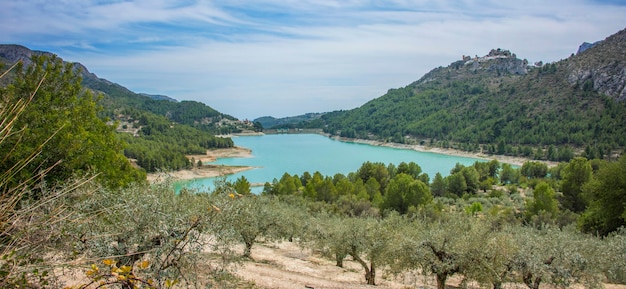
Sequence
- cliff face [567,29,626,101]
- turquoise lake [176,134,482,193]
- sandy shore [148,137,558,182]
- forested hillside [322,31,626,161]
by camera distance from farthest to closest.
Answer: cliff face [567,29,626,101], forested hillside [322,31,626,161], turquoise lake [176,134,482,193], sandy shore [148,137,558,182]

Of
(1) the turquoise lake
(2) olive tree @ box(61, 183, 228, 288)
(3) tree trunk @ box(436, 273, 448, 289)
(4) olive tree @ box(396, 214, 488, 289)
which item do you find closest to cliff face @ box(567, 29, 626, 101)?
(1) the turquoise lake

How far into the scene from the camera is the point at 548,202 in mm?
36219

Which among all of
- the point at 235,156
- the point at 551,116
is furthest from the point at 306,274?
Result: the point at 551,116

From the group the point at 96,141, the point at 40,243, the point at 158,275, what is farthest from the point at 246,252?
the point at 40,243

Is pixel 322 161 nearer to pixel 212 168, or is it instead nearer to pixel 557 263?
pixel 212 168

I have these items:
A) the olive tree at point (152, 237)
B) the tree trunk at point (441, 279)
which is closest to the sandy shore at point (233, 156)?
the tree trunk at point (441, 279)

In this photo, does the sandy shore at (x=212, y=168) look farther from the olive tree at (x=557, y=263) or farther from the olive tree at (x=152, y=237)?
the olive tree at (x=152, y=237)

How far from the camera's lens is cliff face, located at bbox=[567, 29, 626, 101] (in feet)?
407

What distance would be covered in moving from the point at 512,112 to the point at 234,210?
15705 centimetres

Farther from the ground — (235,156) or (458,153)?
(458,153)

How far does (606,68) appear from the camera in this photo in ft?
427

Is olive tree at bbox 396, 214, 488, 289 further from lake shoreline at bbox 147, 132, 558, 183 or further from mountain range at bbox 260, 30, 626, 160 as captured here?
mountain range at bbox 260, 30, 626, 160

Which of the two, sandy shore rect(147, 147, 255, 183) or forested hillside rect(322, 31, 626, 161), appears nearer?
sandy shore rect(147, 147, 255, 183)

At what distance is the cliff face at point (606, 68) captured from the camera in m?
124
